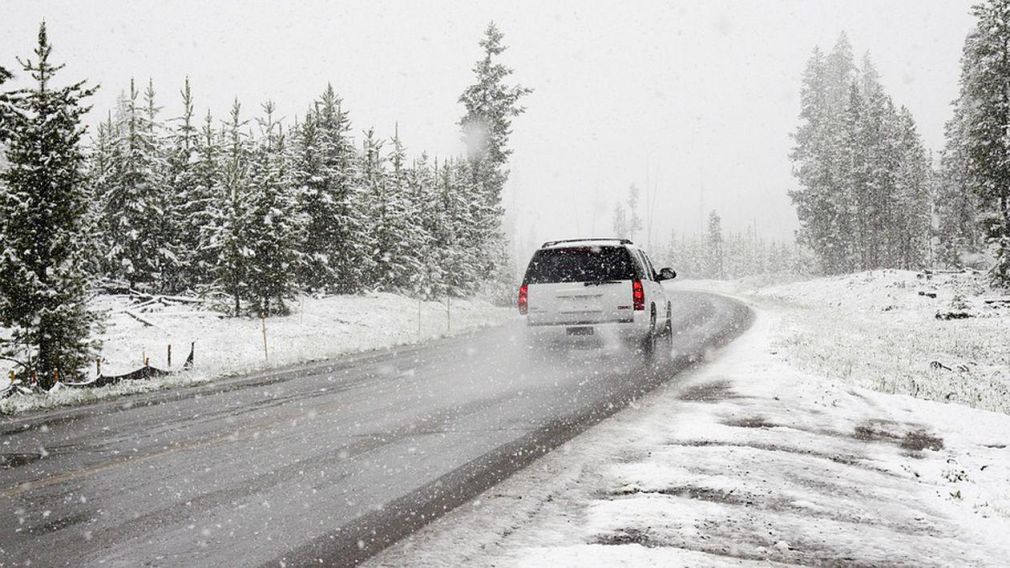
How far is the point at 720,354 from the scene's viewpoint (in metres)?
12.8

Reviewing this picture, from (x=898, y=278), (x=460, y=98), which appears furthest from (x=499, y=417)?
(x=460, y=98)

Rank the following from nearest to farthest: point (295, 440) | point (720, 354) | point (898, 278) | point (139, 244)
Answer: point (295, 440) < point (720, 354) < point (139, 244) < point (898, 278)

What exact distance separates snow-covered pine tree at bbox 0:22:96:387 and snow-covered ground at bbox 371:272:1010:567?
12.5 m

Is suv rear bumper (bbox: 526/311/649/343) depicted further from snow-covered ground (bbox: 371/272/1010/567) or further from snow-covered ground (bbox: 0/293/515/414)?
snow-covered ground (bbox: 0/293/515/414)

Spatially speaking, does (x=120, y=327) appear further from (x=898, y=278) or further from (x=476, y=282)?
(x=898, y=278)

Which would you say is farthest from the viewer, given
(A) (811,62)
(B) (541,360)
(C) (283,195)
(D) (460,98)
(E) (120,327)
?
(A) (811,62)

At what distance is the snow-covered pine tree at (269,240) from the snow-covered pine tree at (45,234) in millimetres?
7950

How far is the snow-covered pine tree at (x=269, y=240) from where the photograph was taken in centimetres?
2259

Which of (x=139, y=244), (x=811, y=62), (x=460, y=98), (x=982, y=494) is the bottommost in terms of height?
(x=982, y=494)

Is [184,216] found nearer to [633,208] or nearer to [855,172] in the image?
[855,172]

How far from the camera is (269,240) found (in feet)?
75.7

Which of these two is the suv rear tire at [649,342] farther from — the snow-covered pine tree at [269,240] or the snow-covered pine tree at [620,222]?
the snow-covered pine tree at [620,222]

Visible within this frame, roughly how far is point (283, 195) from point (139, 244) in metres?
9.52

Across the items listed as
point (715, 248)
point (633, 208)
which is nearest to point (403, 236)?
point (633, 208)
